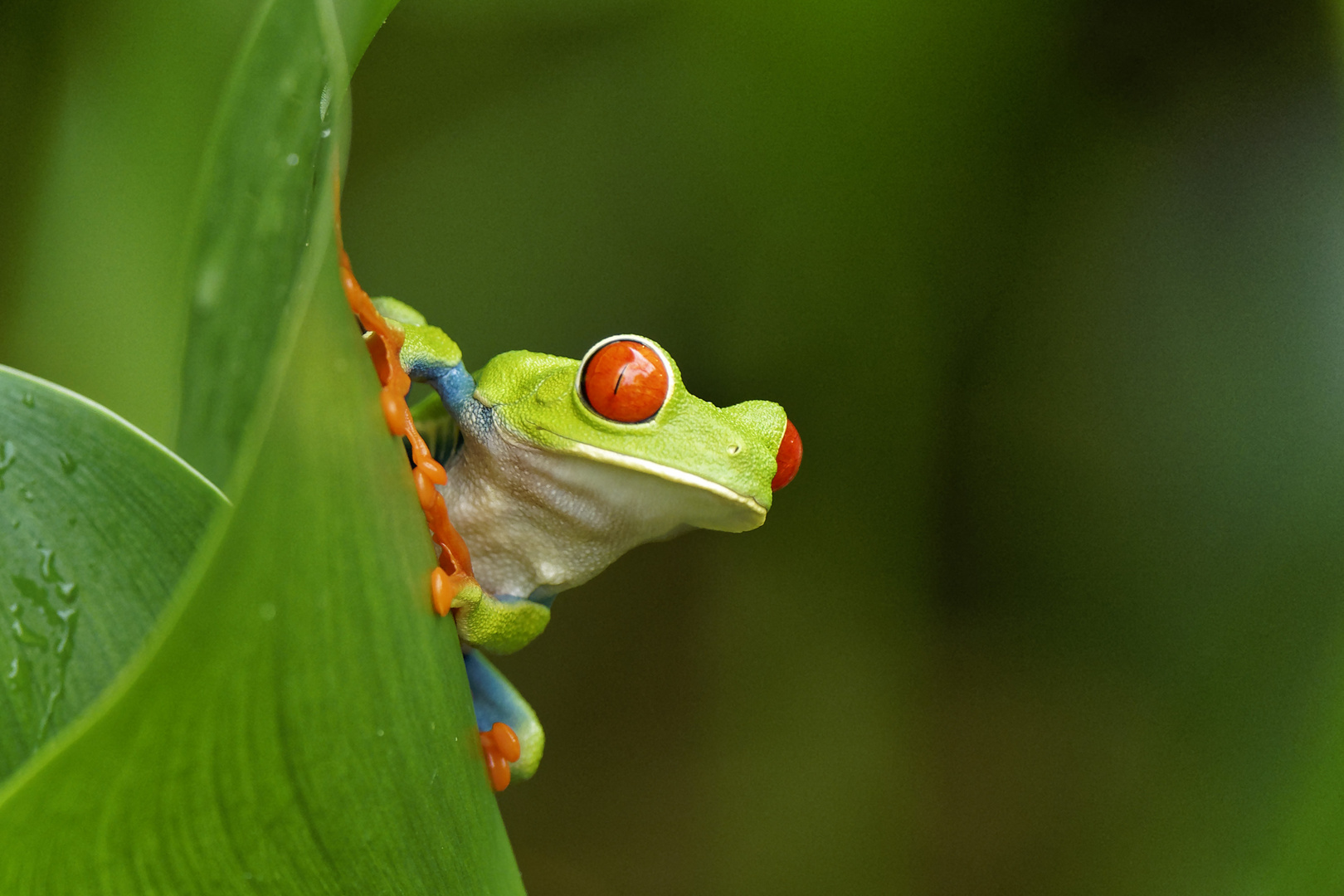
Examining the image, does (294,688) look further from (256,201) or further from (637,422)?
(637,422)

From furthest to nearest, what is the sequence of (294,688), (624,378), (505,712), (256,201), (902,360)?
(902,360) → (505,712) → (624,378) → (256,201) → (294,688)

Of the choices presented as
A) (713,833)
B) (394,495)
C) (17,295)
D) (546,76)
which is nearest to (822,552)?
(713,833)

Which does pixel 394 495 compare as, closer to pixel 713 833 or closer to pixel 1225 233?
pixel 1225 233

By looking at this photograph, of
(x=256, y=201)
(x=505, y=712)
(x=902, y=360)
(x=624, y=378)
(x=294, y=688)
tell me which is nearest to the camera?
(x=294, y=688)

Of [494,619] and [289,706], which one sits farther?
[494,619]

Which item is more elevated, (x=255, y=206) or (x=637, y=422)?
(x=255, y=206)

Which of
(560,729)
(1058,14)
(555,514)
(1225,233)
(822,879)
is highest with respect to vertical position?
(1058,14)

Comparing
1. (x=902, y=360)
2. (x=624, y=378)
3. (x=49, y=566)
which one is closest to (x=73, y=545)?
(x=49, y=566)
